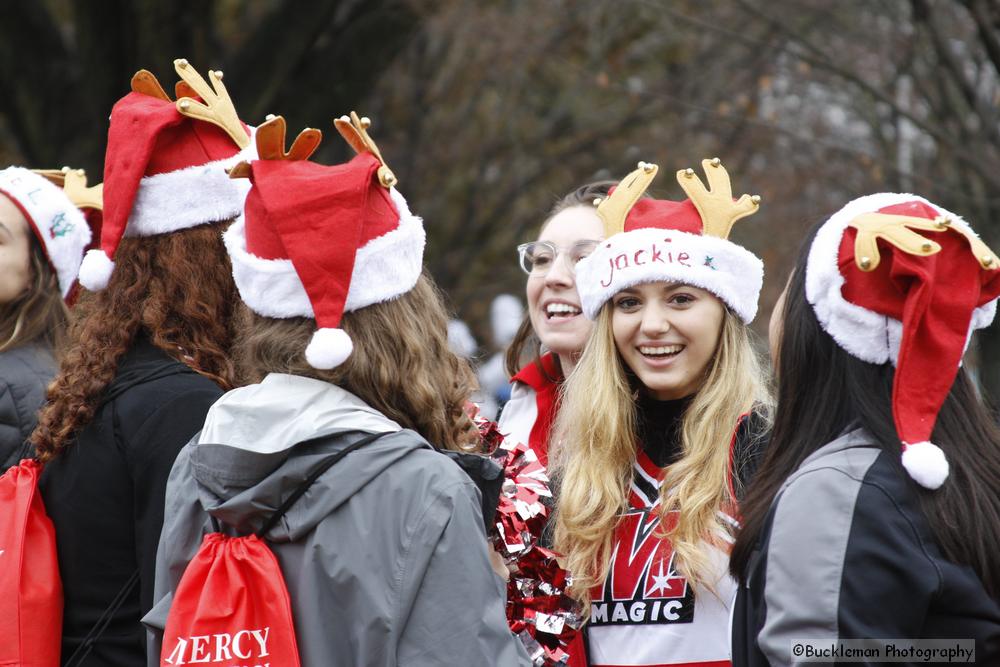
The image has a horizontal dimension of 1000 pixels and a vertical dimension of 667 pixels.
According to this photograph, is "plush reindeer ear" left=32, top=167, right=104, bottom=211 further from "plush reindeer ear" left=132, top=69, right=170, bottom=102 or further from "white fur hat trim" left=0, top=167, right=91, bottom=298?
"plush reindeer ear" left=132, top=69, right=170, bottom=102

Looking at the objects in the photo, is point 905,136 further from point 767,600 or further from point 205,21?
point 767,600

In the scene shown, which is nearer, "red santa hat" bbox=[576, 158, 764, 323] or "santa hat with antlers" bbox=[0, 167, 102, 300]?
"red santa hat" bbox=[576, 158, 764, 323]

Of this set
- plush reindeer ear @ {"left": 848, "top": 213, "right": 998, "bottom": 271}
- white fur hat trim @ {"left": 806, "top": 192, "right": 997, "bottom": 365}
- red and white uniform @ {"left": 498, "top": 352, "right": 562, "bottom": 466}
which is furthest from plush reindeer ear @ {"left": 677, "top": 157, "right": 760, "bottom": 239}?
plush reindeer ear @ {"left": 848, "top": 213, "right": 998, "bottom": 271}

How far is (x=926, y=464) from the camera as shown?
252 centimetres

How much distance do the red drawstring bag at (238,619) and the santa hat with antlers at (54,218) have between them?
1980mm

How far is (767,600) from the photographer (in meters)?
2.57

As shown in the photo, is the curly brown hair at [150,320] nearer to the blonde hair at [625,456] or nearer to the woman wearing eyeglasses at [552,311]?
the blonde hair at [625,456]

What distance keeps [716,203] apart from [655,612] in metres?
1.34

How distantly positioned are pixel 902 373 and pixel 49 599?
7.07 ft

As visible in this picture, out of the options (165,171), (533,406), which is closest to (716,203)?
(533,406)

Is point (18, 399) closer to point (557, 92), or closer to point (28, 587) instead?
point (28, 587)

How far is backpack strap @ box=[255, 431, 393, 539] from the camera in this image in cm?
256

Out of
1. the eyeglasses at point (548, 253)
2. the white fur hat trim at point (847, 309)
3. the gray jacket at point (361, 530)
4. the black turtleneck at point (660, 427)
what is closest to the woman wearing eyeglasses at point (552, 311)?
the eyeglasses at point (548, 253)

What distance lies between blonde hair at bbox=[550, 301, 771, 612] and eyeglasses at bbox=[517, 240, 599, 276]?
54 cm
